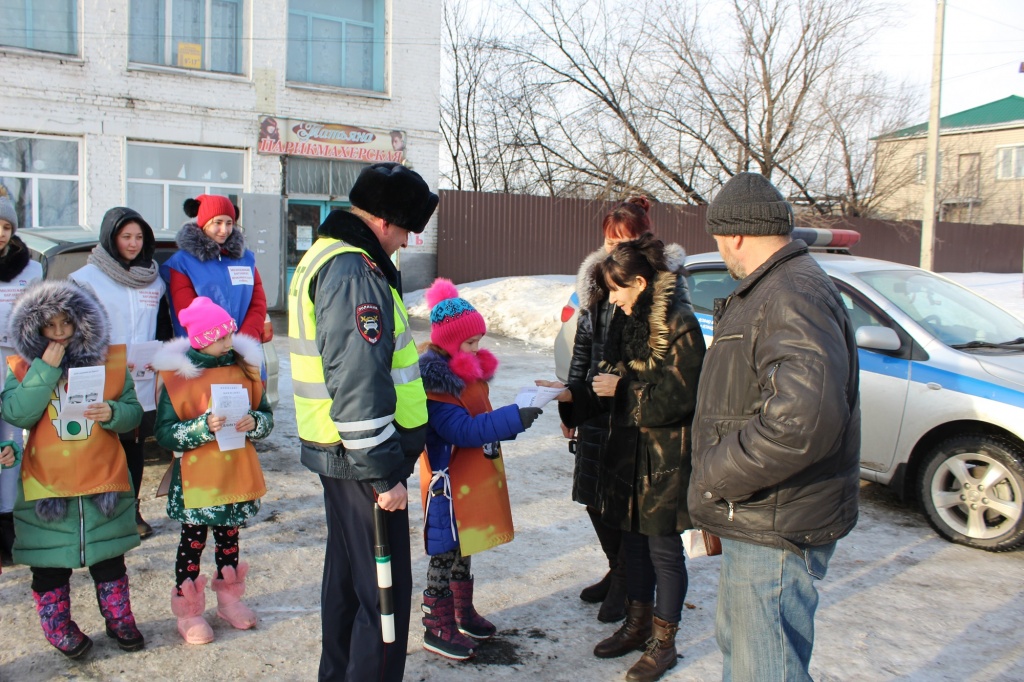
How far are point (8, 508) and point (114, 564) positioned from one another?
1109 millimetres

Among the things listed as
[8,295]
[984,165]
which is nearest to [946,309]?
[8,295]

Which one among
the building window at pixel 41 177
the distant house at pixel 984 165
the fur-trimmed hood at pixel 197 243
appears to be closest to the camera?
the fur-trimmed hood at pixel 197 243

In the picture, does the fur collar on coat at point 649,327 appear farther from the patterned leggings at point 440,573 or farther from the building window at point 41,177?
the building window at point 41,177

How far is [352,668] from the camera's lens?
2787mm

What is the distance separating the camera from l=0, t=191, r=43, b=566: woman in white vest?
4184 mm

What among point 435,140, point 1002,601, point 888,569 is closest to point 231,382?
point 888,569

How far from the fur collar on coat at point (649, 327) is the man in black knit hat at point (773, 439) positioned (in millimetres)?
867

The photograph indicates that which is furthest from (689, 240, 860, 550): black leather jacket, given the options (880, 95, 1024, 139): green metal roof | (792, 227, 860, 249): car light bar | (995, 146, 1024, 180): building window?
(995, 146, 1024, 180): building window

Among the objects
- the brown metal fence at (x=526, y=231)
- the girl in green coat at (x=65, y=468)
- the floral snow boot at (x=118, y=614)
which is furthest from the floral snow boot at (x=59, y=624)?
the brown metal fence at (x=526, y=231)

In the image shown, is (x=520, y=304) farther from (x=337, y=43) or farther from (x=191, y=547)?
(x=191, y=547)

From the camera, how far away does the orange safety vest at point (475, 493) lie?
352 centimetres

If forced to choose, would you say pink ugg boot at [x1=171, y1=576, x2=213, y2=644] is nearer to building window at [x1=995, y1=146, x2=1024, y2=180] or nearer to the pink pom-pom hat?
the pink pom-pom hat

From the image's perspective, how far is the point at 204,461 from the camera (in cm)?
362

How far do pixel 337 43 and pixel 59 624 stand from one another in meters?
16.7
